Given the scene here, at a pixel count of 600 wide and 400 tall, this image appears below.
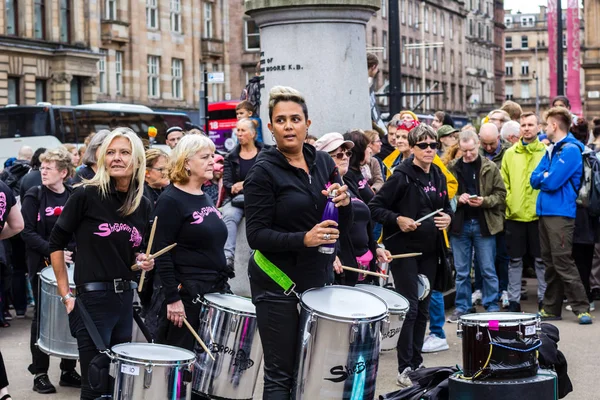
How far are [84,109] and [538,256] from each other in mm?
27806

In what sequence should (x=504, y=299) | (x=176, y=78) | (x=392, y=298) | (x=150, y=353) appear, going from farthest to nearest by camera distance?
(x=176, y=78), (x=504, y=299), (x=392, y=298), (x=150, y=353)

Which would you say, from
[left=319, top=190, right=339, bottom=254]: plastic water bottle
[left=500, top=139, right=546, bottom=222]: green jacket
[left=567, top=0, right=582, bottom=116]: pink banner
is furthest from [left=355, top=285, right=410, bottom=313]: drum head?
[left=567, top=0, right=582, bottom=116]: pink banner

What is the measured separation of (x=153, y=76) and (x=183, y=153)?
52503 millimetres

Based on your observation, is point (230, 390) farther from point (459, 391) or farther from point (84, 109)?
point (84, 109)

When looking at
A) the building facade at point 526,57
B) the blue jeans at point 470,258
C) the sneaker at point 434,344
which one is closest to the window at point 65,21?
the blue jeans at point 470,258

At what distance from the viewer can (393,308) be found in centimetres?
841

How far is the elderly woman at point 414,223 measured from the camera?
346 inches

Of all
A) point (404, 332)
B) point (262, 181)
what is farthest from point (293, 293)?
point (404, 332)

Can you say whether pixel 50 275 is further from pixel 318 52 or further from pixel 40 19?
pixel 40 19

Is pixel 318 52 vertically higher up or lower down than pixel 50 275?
higher up

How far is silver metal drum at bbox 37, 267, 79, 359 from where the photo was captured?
832cm

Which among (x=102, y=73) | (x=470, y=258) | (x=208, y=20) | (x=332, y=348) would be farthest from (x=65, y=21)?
(x=332, y=348)

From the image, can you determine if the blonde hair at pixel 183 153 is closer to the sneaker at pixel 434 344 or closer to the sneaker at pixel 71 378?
the sneaker at pixel 71 378

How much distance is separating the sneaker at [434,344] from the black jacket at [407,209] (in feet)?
4.51
